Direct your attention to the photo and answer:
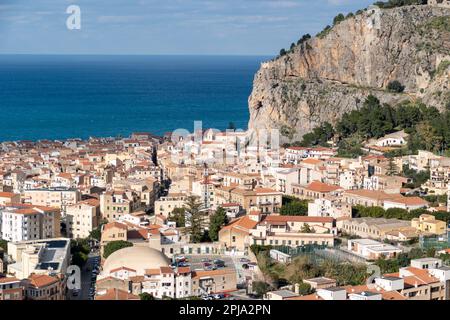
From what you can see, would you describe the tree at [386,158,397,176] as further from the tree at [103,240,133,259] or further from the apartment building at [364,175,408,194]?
the tree at [103,240,133,259]

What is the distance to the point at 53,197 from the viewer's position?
17984mm

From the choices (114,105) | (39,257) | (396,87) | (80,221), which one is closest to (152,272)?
(39,257)

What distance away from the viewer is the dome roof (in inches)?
488

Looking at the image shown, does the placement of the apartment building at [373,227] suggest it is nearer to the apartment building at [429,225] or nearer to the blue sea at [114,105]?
the apartment building at [429,225]

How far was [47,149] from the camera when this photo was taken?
88.9ft

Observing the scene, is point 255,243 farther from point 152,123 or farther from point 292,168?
point 152,123

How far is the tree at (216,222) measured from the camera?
51.0 ft

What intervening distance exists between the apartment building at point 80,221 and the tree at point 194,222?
5.94 feet

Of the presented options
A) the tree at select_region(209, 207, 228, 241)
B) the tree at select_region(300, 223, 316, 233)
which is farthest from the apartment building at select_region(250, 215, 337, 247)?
the tree at select_region(209, 207, 228, 241)

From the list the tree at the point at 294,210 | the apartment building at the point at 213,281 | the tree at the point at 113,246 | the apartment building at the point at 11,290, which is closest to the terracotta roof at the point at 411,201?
the tree at the point at 294,210

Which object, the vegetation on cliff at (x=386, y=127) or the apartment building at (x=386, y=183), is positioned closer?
the apartment building at (x=386, y=183)

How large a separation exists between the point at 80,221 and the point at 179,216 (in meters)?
1.87

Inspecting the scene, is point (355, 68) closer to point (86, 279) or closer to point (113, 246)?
point (113, 246)
